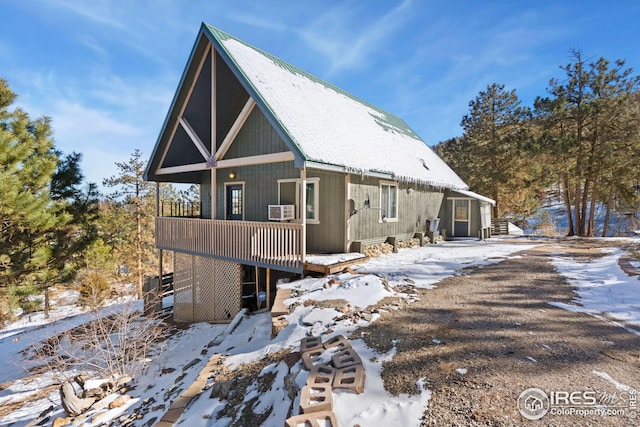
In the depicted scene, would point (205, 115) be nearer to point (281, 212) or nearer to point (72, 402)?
point (281, 212)

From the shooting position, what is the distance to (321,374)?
123 inches

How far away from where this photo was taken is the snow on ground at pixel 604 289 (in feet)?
15.8

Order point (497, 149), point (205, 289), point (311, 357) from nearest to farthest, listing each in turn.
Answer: point (311, 357) → point (205, 289) → point (497, 149)

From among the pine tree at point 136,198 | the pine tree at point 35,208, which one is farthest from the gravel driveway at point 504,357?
the pine tree at point 136,198

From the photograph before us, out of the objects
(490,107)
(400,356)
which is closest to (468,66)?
(490,107)

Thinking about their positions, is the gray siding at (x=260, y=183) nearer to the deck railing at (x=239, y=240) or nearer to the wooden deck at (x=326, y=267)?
the deck railing at (x=239, y=240)

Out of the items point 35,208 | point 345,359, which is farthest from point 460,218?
point 35,208

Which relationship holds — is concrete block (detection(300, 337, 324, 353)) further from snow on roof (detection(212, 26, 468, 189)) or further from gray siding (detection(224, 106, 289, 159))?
gray siding (detection(224, 106, 289, 159))

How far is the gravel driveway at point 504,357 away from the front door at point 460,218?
9575mm

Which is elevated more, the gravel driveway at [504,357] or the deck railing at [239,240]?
the deck railing at [239,240]

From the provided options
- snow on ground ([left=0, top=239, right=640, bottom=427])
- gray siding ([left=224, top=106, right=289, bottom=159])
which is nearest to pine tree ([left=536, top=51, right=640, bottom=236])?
snow on ground ([left=0, top=239, right=640, bottom=427])

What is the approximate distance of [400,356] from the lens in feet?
11.3

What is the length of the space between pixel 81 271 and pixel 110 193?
20.4 feet

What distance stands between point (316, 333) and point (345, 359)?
105 cm
